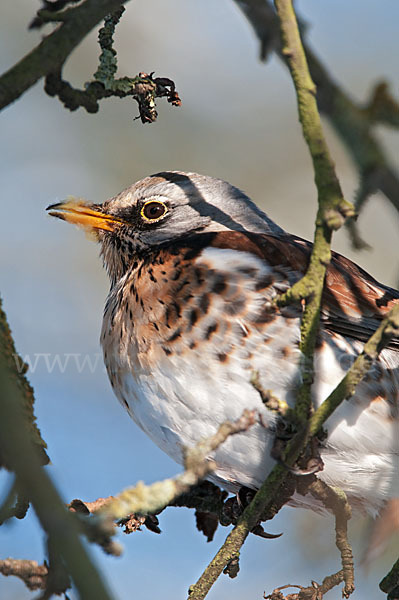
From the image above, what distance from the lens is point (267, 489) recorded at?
8.30ft

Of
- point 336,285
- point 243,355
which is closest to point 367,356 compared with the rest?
point 243,355

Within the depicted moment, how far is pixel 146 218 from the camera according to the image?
174 inches

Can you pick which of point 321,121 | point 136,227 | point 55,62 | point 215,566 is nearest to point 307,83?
point 321,121

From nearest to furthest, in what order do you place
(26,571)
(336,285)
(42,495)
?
(42,495) < (26,571) < (336,285)

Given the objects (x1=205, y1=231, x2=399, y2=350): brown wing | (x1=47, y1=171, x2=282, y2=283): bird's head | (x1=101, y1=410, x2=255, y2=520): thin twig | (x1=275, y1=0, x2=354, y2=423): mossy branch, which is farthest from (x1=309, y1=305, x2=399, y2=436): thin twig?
(x1=47, y1=171, x2=282, y2=283): bird's head

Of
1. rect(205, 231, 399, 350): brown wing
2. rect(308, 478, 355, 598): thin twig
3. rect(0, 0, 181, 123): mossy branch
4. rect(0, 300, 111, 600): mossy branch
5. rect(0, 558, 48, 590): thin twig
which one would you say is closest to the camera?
rect(0, 300, 111, 600): mossy branch

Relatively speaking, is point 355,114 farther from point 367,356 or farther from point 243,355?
point 243,355

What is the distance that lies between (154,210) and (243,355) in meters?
1.45

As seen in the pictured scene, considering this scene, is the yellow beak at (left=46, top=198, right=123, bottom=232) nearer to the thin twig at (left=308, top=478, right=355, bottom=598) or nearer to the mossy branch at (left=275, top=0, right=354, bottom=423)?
the thin twig at (left=308, top=478, right=355, bottom=598)

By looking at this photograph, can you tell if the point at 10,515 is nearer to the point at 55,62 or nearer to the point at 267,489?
the point at 267,489

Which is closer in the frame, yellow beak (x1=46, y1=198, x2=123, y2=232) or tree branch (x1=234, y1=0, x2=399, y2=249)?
tree branch (x1=234, y1=0, x2=399, y2=249)

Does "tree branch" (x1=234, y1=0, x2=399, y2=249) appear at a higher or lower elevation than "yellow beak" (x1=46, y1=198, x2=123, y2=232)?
higher

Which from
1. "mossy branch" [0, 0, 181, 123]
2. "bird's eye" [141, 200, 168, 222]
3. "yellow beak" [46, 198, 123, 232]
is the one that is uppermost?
"mossy branch" [0, 0, 181, 123]

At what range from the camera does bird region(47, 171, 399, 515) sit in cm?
331
